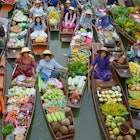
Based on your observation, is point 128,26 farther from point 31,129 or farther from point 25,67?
point 31,129

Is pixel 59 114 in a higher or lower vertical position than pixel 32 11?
lower

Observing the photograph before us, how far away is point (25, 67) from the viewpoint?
9516mm

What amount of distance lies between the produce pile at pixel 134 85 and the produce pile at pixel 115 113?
1.20 ft

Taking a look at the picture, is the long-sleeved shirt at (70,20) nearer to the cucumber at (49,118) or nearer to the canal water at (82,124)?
the canal water at (82,124)

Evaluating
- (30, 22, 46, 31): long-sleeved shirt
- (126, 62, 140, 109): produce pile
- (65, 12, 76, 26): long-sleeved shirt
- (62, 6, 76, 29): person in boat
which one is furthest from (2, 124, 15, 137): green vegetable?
(65, 12, 76, 26): long-sleeved shirt

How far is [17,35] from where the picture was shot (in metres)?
11.9

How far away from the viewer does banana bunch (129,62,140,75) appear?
10.2 meters

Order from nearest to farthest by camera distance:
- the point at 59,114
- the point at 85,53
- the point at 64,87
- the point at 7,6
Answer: the point at 59,114, the point at 64,87, the point at 85,53, the point at 7,6

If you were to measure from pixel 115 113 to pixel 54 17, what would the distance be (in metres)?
6.80

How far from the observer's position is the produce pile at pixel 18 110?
7.41 meters

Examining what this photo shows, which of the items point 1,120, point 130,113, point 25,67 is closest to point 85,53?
point 25,67

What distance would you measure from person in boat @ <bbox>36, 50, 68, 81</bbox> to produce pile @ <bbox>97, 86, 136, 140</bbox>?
65.7 inches

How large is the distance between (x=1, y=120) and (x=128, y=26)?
7.83m

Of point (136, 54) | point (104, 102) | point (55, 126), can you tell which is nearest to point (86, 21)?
point (136, 54)
